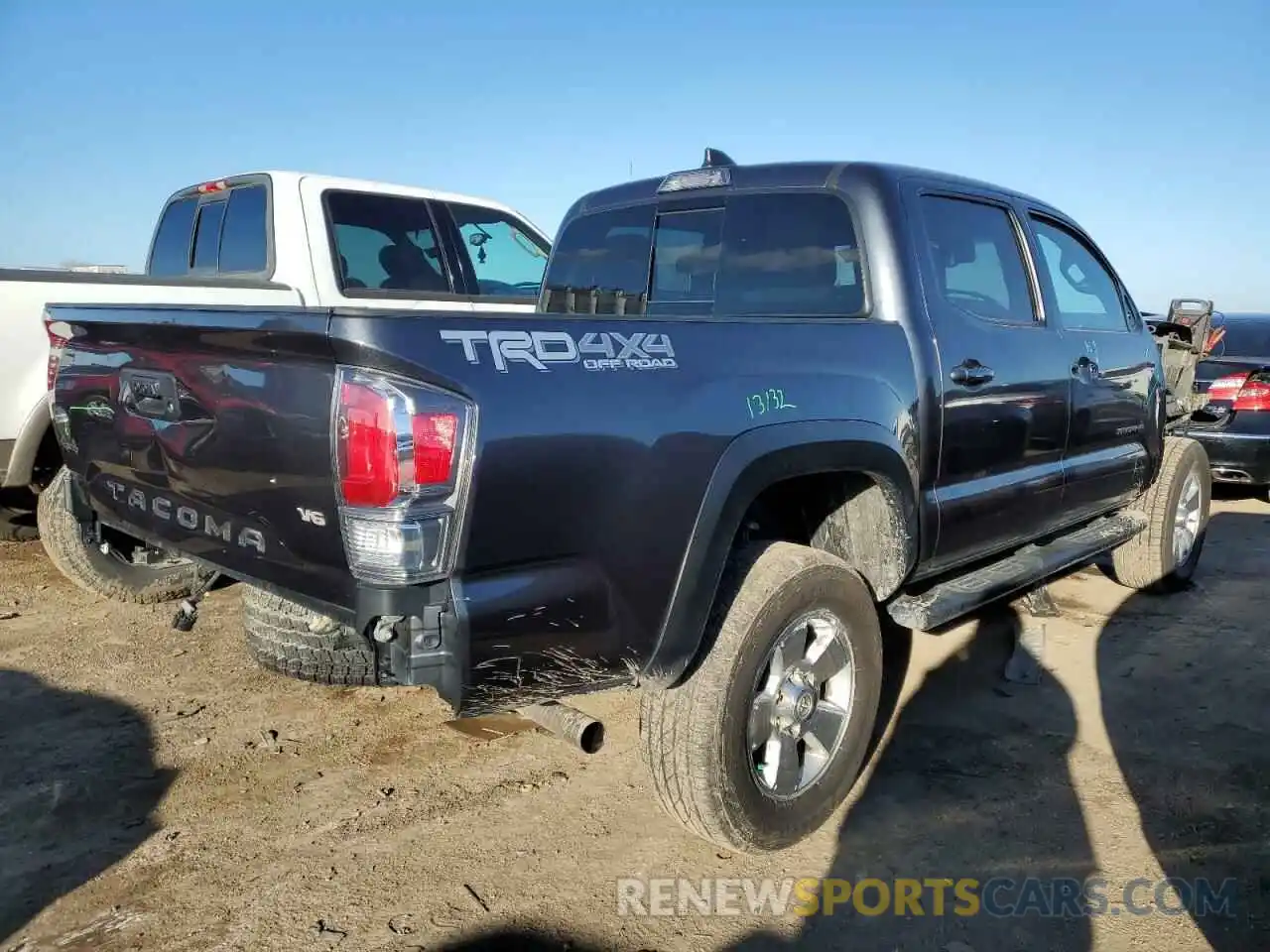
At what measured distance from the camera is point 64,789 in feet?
10.1

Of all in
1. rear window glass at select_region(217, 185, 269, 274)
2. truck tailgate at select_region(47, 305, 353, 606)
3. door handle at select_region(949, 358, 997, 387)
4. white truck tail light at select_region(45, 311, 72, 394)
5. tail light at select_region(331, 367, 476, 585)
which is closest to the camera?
tail light at select_region(331, 367, 476, 585)

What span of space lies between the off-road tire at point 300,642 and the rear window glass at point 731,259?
73.9 inches

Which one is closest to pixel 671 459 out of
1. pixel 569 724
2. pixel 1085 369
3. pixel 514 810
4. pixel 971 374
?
pixel 569 724

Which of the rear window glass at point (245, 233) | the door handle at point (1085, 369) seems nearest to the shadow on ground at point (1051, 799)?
the door handle at point (1085, 369)

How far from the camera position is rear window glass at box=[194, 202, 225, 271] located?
19.4 feet

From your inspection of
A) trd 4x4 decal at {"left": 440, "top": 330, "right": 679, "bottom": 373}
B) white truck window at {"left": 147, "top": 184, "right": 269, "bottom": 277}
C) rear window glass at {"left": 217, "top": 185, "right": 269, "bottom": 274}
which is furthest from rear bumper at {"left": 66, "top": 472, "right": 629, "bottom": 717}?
white truck window at {"left": 147, "top": 184, "right": 269, "bottom": 277}

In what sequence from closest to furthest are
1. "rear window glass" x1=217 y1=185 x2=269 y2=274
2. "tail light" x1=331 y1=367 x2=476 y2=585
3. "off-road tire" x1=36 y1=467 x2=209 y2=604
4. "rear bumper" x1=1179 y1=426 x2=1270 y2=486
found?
"tail light" x1=331 y1=367 x2=476 y2=585 < "off-road tire" x1=36 y1=467 x2=209 y2=604 < "rear window glass" x1=217 y1=185 x2=269 y2=274 < "rear bumper" x1=1179 y1=426 x2=1270 y2=486

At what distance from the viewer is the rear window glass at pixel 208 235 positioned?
5.92 m

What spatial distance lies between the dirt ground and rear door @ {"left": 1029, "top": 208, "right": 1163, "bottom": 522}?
886 millimetres

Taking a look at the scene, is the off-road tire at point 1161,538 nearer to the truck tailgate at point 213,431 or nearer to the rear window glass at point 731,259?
the rear window glass at point 731,259

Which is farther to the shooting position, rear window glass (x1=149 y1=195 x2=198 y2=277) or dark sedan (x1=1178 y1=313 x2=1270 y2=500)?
dark sedan (x1=1178 y1=313 x2=1270 y2=500)

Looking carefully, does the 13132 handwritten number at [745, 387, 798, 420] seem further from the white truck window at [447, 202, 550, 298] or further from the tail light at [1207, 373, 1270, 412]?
the tail light at [1207, 373, 1270, 412]

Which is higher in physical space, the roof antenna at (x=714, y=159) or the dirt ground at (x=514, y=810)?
the roof antenna at (x=714, y=159)

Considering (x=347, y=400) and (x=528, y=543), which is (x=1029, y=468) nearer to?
(x=528, y=543)
